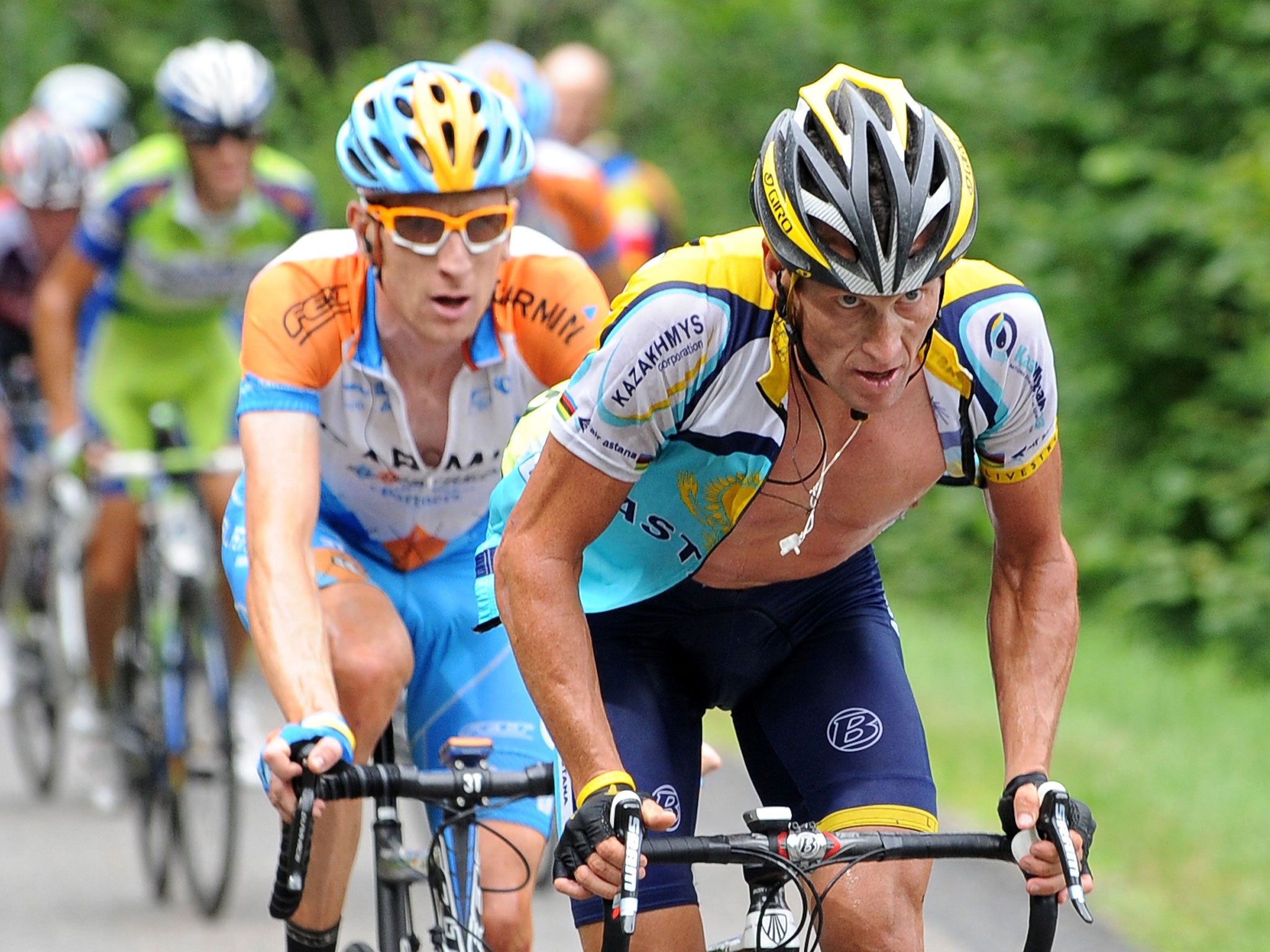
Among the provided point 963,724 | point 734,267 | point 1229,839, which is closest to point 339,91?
point 963,724

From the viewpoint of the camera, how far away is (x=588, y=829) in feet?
9.58

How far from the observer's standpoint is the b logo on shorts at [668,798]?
3359 mm

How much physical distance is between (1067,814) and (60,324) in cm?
561

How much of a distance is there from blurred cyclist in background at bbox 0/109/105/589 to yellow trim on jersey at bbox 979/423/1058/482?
6851 millimetres

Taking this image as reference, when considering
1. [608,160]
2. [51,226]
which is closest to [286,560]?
[51,226]

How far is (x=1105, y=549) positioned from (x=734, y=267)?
832 centimetres

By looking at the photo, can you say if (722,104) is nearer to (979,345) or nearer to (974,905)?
(974,905)

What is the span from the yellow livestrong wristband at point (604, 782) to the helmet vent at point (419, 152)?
168cm

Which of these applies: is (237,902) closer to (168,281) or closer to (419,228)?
(168,281)

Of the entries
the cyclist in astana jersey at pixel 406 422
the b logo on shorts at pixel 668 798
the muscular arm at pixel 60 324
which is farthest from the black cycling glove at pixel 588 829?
the muscular arm at pixel 60 324

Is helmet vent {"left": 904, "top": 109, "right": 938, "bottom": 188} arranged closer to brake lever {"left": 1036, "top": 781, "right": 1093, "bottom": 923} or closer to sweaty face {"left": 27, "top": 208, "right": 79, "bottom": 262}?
brake lever {"left": 1036, "top": 781, "right": 1093, "bottom": 923}

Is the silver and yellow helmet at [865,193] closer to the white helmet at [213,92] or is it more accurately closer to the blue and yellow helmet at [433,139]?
the blue and yellow helmet at [433,139]

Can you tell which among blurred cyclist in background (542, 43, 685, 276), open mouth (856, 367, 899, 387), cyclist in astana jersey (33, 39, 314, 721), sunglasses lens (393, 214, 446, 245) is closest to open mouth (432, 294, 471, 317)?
sunglasses lens (393, 214, 446, 245)

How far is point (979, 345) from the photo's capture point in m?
3.17
